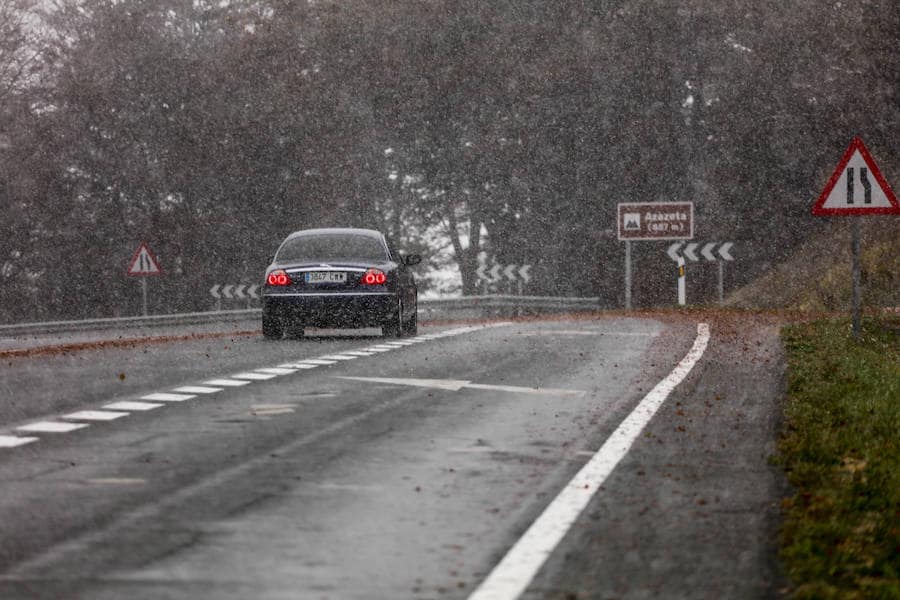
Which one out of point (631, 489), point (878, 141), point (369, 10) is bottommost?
point (631, 489)

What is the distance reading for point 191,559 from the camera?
6.55 metres

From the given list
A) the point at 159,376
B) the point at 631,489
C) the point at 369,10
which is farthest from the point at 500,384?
the point at 369,10

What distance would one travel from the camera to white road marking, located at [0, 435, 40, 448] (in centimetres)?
1023

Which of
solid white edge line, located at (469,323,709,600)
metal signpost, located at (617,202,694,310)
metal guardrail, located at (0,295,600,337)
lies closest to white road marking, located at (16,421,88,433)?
solid white edge line, located at (469,323,709,600)

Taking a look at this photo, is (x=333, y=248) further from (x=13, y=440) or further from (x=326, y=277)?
(x=13, y=440)

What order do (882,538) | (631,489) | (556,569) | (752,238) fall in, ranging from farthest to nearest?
(752,238) → (631,489) → (882,538) → (556,569)

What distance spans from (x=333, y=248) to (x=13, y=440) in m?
13.3

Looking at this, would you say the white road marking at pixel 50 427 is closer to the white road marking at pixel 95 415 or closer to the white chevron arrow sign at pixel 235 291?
the white road marking at pixel 95 415

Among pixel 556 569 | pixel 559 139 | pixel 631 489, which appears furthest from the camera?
pixel 559 139

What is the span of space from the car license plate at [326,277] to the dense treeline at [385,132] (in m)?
32.2

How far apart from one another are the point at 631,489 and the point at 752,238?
48583 mm

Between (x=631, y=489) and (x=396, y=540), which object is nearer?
(x=396, y=540)

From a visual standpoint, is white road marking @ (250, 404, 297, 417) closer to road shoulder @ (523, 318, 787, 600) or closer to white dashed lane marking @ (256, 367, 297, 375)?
A: road shoulder @ (523, 318, 787, 600)

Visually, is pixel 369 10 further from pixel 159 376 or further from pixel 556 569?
pixel 556 569
